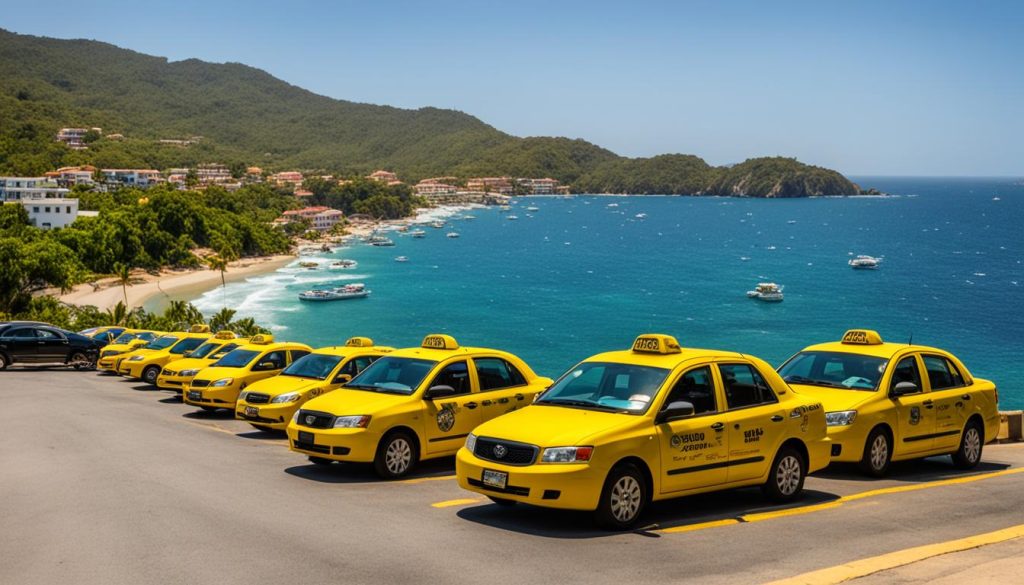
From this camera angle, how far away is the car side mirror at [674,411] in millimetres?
10219

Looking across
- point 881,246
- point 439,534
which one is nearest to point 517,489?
point 439,534

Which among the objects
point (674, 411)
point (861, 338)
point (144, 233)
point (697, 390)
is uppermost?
point (144, 233)

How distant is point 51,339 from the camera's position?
3375 cm

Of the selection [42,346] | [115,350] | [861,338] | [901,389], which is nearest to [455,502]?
[901,389]

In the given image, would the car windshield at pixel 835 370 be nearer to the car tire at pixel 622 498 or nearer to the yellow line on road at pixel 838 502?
the yellow line on road at pixel 838 502

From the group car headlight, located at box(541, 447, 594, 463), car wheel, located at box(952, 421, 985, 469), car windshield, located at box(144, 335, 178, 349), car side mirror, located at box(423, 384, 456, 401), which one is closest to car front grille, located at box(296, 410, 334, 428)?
car side mirror, located at box(423, 384, 456, 401)

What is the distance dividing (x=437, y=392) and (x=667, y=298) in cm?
9267

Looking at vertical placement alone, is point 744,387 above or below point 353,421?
above

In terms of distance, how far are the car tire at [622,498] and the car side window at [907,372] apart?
566 cm

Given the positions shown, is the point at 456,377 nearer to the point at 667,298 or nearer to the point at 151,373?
the point at 151,373

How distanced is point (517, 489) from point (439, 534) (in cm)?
86

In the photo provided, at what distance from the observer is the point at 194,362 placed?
2509cm

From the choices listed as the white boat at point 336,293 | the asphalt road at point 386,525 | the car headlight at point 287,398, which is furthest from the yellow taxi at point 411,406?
the white boat at point 336,293

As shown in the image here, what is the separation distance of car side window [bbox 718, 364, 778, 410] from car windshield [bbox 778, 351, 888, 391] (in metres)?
2.84
